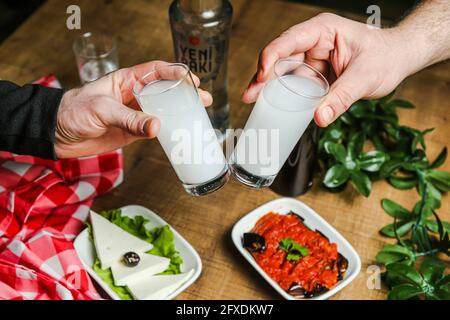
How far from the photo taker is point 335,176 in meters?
1.54

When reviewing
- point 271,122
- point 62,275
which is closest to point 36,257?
point 62,275

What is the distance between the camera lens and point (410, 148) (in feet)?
5.40

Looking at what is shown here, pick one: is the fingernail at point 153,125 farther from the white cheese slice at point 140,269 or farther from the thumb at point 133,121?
the white cheese slice at point 140,269

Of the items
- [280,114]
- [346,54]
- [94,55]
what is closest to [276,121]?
[280,114]

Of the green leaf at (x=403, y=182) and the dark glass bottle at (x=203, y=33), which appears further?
the green leaf at (x=403, y=182)

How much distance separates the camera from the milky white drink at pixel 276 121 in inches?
40.0

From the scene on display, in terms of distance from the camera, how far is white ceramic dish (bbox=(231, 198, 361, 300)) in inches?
51.6

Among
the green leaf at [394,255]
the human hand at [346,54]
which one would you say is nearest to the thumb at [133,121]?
the human hand at [346,54]

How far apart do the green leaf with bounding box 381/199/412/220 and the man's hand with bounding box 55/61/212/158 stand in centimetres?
62

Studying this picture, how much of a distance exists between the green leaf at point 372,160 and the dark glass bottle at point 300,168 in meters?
0.16

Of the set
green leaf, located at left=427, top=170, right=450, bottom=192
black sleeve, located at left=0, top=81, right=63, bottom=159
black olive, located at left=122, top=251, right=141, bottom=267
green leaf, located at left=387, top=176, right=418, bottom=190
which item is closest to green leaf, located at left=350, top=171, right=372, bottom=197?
green leaf, located at left=387, top=176, right=418, bottom=190

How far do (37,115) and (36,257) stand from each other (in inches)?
14.4

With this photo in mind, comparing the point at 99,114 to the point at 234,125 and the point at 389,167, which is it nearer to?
the point at 234,125
